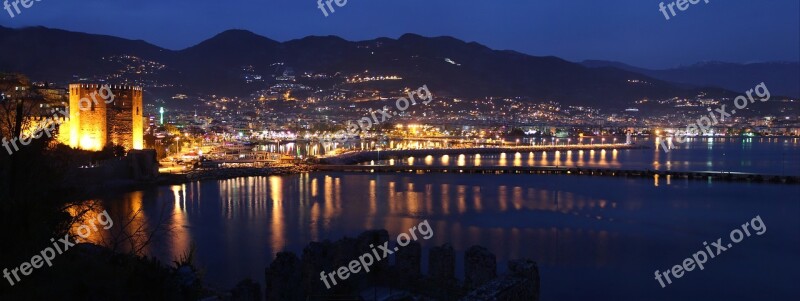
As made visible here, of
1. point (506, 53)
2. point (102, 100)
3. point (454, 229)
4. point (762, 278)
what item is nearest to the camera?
point (762, 278)

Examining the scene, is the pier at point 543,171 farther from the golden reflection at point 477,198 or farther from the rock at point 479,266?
the rock at point 479,266

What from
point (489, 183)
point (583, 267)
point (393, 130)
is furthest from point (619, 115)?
point (583, 267)

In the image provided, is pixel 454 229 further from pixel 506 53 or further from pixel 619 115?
pixel 506 53

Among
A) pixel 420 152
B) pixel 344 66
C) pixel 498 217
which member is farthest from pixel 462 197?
pixel 344 66

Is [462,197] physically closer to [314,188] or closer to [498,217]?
[498,217]

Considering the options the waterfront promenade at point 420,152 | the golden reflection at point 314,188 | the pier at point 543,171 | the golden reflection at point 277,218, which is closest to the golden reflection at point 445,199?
the golden reflection at point 314,188
